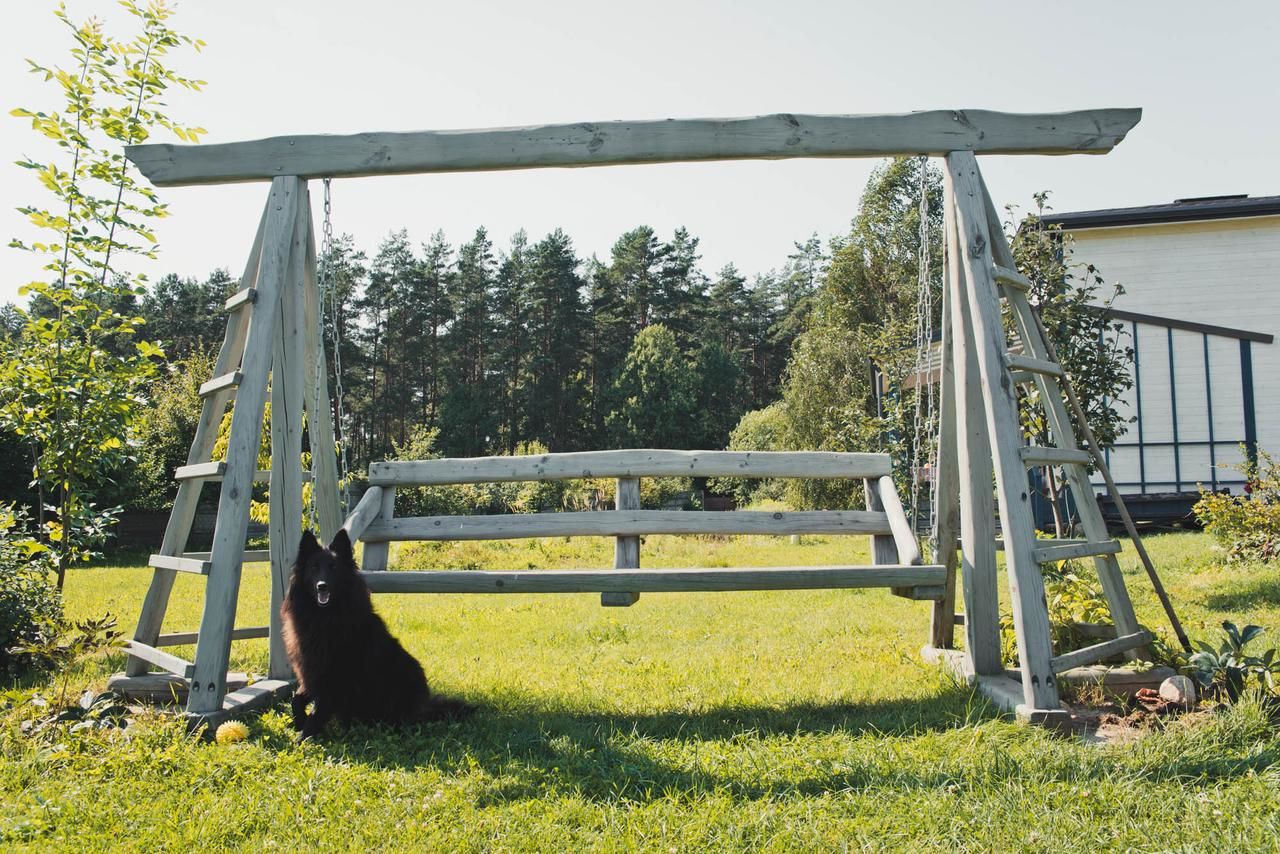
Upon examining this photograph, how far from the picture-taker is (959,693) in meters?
4.59

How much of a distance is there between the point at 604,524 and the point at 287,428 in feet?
6.59

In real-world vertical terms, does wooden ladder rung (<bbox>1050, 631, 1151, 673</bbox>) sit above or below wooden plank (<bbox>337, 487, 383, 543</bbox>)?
below

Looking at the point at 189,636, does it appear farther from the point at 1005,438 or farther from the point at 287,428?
the point at 1005,438

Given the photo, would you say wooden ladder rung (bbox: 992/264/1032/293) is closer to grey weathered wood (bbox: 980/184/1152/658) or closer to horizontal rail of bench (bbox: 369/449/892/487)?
grey weathered wood (bbox: 980/184/1152/658)

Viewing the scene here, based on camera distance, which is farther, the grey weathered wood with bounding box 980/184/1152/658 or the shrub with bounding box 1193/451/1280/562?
Answer: the shrub with bounding box 1193/451/1280/562

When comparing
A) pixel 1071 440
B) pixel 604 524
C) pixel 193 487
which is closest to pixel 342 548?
pixel 193 487

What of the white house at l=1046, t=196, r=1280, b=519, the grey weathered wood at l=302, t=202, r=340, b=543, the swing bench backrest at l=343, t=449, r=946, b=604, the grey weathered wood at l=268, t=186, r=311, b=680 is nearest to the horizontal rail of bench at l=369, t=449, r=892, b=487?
the swing bench backrest at l=343, t=449, r=946, b=604

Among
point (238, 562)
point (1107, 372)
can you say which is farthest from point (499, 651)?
point (1107, 372)

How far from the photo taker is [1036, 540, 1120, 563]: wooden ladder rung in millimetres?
4164

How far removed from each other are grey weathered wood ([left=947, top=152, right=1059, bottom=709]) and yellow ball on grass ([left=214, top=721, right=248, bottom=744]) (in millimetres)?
3818

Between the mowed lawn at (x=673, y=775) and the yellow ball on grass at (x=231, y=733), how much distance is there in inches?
2.4

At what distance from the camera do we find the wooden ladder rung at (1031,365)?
14.8 ft

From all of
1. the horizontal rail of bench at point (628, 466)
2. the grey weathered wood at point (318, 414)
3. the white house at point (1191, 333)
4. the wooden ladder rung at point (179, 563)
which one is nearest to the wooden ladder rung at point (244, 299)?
the grey weathered wood at point (318, 414)

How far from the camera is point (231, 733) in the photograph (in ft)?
13.2
